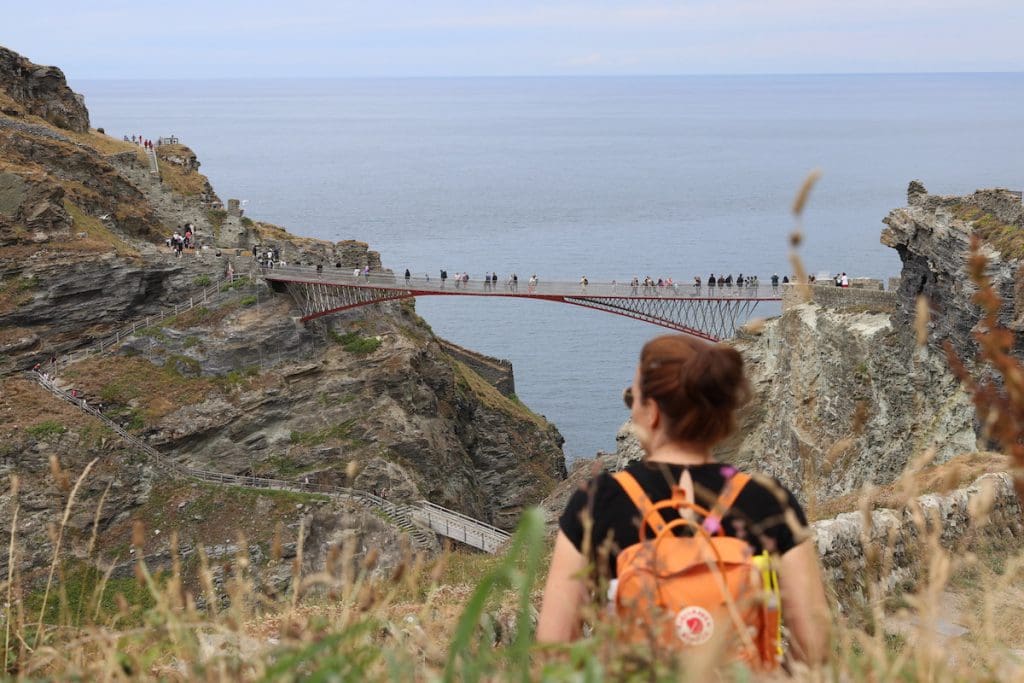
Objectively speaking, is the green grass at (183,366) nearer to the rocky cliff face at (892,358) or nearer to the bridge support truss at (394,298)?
the bridge support truss at (394,298)

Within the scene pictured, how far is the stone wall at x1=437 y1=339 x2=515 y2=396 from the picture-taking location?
195 feet

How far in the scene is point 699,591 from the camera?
3488 millimetres

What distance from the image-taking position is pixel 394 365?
4538 centimetres

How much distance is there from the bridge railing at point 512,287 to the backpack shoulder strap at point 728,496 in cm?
3900

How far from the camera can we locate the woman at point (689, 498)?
3.79 metres

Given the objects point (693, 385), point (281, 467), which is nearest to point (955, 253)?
point (281, 467)

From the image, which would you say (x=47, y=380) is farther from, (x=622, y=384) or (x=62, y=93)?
(x=622, y=384)

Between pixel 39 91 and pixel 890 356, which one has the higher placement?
pixel 39 91

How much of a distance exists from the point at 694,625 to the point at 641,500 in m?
0.49

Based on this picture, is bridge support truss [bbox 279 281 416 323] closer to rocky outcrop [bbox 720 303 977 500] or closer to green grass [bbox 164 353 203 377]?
green grass [bbox 164 353 203 377]

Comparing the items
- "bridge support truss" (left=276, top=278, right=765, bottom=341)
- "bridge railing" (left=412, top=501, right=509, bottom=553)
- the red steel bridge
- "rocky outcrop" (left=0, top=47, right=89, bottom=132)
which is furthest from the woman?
"rocky outcrop" (left=0, top=47, right=89, bottom=132)

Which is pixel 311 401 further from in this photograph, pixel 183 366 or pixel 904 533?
pixel 904 533

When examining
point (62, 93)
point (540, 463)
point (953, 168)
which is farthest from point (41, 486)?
point (953, 168)

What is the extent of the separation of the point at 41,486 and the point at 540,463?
22991 millimetres
